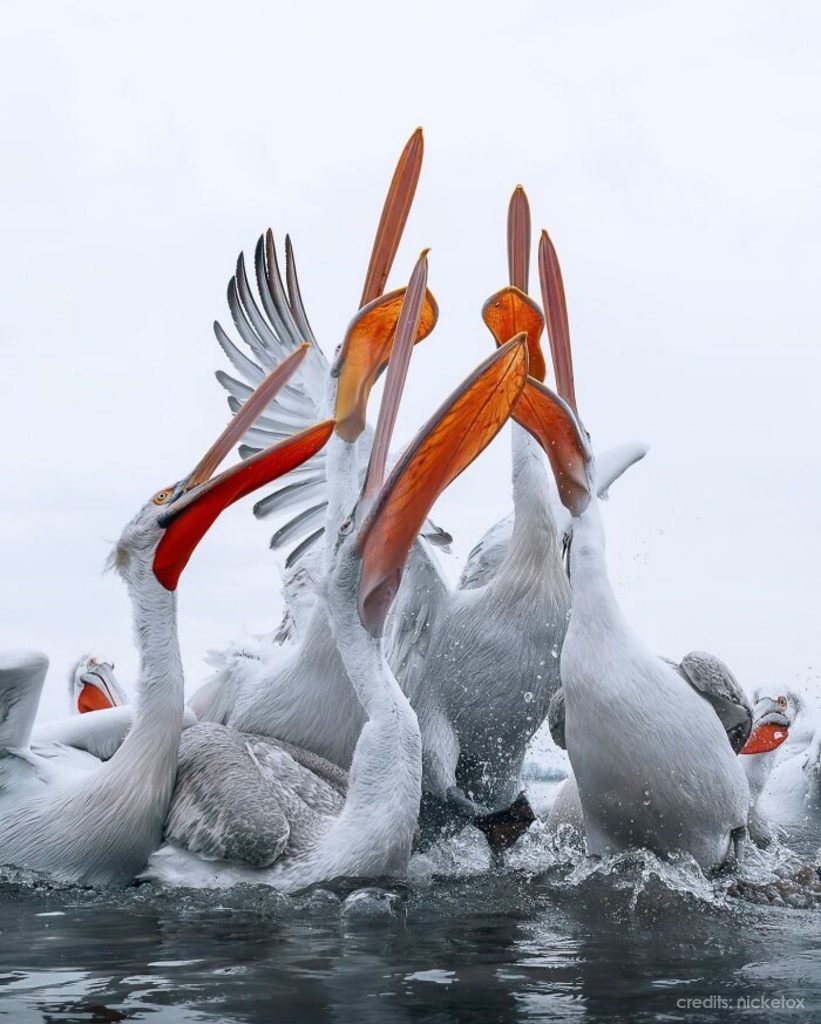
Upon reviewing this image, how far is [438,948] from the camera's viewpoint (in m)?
3.24

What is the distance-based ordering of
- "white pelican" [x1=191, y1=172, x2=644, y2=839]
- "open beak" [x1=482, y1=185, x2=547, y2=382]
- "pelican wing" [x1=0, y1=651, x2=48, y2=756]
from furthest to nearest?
"white pelican" [x1=191, y1=172, x2=644, y2=839] < "open beak" [x1=482, y1=185, x2=547, y2=382] < "pelican wing" [x1=0, y1=651, x2=48, y2=756]

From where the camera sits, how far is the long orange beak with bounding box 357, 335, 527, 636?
12.1ft

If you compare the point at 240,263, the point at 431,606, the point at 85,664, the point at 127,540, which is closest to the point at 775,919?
the point at 431,606

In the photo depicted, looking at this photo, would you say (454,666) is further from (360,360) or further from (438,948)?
(438,948)

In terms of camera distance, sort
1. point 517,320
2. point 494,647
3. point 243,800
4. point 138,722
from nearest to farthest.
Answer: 1. point 243,800
2. point 138,722
3. point 517,320
4. point 494,647

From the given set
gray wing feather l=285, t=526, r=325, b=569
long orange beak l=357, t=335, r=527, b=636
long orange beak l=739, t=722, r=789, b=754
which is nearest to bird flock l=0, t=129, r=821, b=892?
long orange beak l=357, t=335, r=527, b=636

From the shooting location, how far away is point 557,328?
449 centimetres

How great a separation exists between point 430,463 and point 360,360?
990 mm

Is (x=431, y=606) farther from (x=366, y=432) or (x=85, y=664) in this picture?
(x=85, y=664)

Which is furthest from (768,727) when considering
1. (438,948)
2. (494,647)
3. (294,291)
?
(438,948)

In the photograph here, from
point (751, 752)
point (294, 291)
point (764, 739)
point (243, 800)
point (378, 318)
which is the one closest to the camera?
point (243, 800)

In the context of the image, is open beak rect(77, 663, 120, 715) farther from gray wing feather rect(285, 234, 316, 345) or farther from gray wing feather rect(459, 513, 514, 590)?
gray wing feather rect(459, 513, 514, 590)

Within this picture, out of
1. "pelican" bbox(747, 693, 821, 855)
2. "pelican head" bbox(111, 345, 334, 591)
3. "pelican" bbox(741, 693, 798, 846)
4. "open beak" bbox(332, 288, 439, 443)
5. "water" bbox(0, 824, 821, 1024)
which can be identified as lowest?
"water" bbox(0, 824, 821, 1024)

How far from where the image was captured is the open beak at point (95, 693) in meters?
7.59
